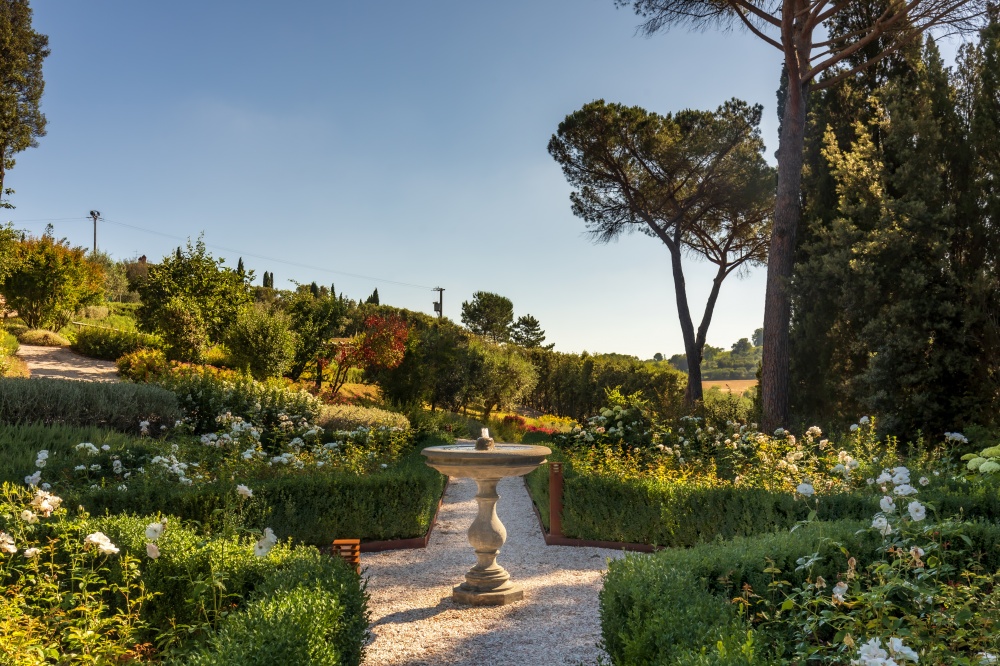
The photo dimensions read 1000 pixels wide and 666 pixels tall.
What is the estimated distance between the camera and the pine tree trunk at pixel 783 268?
12.2 m

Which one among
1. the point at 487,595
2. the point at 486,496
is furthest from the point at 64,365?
the point at 487,595

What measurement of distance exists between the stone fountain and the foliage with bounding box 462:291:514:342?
3844cm

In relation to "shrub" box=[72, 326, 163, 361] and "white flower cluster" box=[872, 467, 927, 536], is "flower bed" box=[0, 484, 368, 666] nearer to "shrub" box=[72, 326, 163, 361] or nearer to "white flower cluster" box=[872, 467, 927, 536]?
"white flower cluster" box=[872, 467, 927, 536]

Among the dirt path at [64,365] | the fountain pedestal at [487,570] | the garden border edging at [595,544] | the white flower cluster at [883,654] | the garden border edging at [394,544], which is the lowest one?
the garden border edging at [394,544]

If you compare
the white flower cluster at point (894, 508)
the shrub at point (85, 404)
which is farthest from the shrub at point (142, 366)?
the white flower cluster at point (894, 508)

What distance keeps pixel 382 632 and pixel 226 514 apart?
1563 millimetres

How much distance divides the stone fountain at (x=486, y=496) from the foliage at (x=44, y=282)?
2239cm

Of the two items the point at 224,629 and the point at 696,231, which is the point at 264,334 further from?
the point at 224,629

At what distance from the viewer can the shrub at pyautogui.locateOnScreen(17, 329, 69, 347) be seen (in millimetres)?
21438

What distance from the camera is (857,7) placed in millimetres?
14086

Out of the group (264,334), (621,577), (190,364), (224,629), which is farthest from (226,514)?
(190,364)

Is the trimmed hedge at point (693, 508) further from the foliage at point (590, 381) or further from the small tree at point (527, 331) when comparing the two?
the small tree at point (527, 331)

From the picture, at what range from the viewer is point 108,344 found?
2055 cm

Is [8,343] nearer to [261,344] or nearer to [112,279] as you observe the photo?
[261,344]
